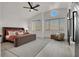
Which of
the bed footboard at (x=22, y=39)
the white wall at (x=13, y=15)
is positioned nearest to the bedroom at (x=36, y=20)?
the white wall at (x=13, y=15)

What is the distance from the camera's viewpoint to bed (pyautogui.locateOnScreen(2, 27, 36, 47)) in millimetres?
4430

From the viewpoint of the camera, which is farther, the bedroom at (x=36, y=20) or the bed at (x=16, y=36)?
the bed at (x=16, y=36)

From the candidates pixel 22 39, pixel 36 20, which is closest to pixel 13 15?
pixel 36 20

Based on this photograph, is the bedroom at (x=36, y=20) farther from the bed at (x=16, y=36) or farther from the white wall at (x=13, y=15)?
the bed at (x=16, y=36)

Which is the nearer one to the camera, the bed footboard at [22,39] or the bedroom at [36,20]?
the bedroom at [36,20]

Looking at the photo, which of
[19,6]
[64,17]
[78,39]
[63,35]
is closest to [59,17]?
[64,17]

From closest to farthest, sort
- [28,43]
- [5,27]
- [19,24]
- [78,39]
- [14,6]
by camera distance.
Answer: [78,39] < [14,6] < [19,24] < [5,27] < [28,43]

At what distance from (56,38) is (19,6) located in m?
2.37

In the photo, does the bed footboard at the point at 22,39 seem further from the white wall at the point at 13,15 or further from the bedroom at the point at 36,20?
→ the white wall at the point at 13,15

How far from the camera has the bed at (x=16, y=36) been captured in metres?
4.43

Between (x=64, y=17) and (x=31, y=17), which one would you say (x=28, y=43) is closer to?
(x=31, y=17)

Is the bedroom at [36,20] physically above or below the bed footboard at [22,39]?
Answer: above

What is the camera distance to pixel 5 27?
4.64m

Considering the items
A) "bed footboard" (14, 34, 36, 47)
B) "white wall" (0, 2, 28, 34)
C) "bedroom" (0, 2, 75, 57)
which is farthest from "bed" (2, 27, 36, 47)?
"white wall" (0, 2, 28, 34)
